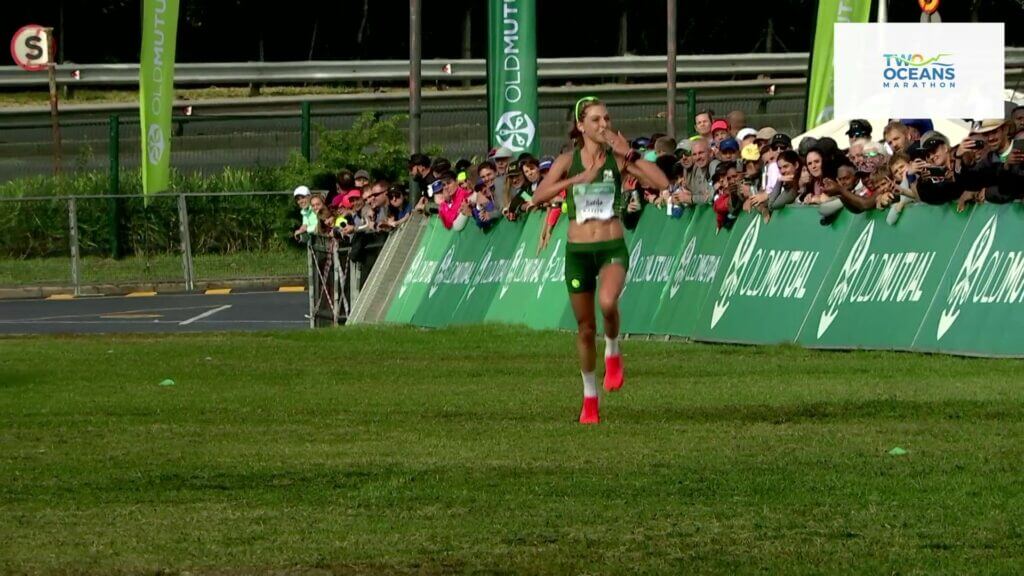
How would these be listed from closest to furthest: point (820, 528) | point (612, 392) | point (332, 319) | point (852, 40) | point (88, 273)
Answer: point (820, 528), point (612, 392), point (852, 40), point (332, 319), point (88, 273)

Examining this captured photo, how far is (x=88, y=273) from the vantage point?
147 ft

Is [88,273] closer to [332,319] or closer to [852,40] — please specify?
[332,319]

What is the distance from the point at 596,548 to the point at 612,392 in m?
7.36

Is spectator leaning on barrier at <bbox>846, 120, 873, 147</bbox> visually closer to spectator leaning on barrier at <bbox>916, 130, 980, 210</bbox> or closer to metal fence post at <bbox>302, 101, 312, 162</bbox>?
spectator leaning on barrier at <bbox>916, 130, 980, 210</bbox>

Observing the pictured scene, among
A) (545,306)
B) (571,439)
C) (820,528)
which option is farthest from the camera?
(545,306)

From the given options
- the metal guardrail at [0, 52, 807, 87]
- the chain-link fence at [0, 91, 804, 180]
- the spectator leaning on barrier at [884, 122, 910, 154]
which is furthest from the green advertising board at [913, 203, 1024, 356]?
the metal guardrail at [0, 52, 807, 87]

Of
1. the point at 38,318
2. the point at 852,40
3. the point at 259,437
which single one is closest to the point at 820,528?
the point at 259,437

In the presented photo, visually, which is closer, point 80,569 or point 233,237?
point 80,569

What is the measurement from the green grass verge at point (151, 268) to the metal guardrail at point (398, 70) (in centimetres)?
1151

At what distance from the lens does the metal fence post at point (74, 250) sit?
43.6 metres

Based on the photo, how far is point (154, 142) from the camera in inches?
1556

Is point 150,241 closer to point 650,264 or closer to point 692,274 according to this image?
point 650,264

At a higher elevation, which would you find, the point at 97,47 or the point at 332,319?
the point at 97,47

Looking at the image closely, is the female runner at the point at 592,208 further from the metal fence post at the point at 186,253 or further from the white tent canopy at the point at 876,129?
the metal fence post at the point at 186,253
